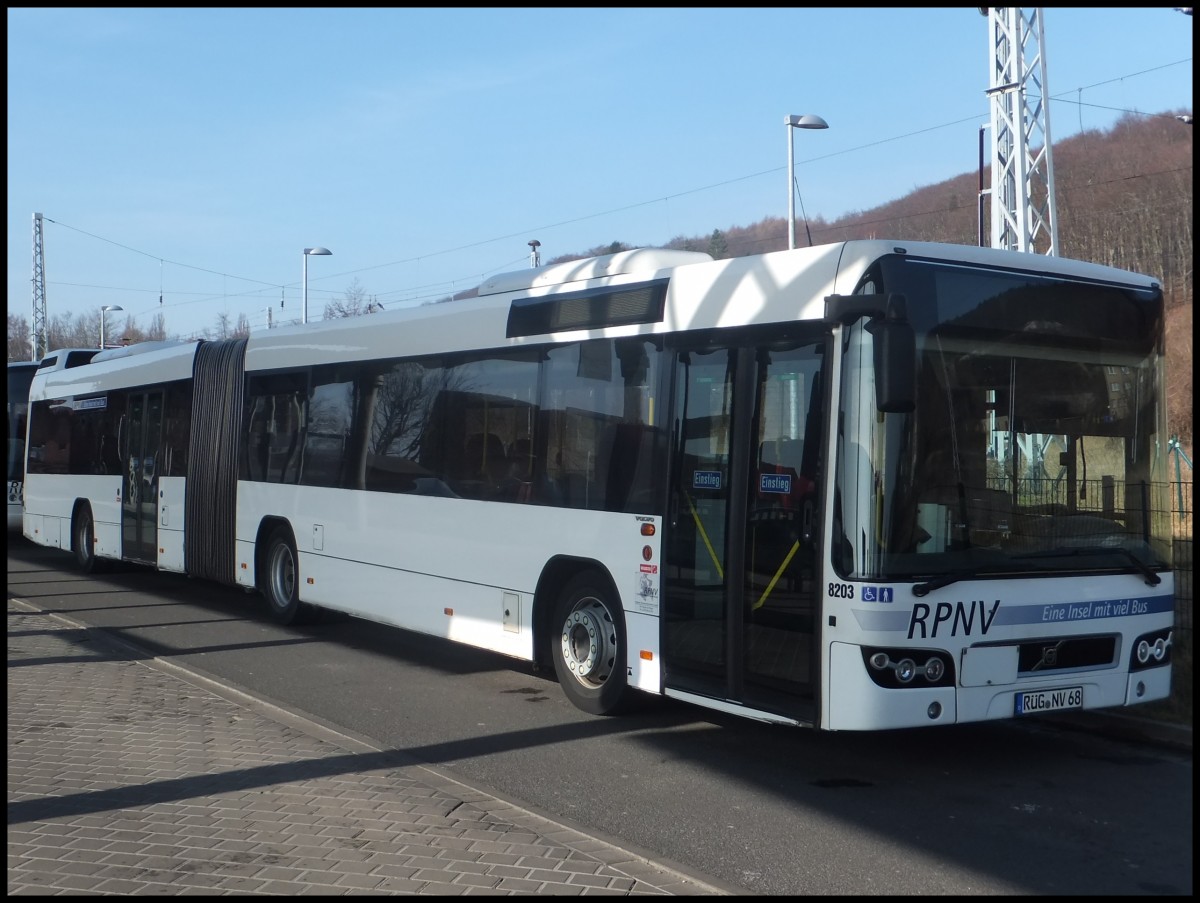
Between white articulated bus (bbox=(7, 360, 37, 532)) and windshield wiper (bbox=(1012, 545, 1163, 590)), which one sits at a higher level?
white articulated bus (bbox=(7, 360, 37, 532))

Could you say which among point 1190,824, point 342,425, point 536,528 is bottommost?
point 1190,824

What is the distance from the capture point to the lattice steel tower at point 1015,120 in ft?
57.6

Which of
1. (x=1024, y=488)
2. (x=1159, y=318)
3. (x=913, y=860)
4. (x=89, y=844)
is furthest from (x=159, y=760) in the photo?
(x=1159, y=318)

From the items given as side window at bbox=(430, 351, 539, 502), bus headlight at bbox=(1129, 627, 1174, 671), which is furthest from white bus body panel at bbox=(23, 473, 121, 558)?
bus headlight at bbox=(1129, 627, 1174, 671)

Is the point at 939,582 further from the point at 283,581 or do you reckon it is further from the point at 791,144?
the point at 791,144

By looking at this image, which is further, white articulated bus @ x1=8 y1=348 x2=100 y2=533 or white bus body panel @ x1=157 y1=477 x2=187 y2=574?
white articulated bus @ x1=8 y1=348 x2=100 y2=533

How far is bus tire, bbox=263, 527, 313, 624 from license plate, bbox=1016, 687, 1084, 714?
810 cm

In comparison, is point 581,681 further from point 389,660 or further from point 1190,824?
point 1190,824

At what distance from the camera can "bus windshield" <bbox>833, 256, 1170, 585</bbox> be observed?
6.83m

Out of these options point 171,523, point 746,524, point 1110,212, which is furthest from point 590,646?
point 1110,212

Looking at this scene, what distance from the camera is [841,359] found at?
6.99 meters

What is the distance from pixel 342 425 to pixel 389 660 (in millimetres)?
2361

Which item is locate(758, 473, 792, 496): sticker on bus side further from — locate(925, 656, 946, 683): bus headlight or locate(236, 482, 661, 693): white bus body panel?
locate(925, 656, 946, 683): bus headlight

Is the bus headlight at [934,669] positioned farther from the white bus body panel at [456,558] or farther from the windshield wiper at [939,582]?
the white bus body panel at [456,558]
